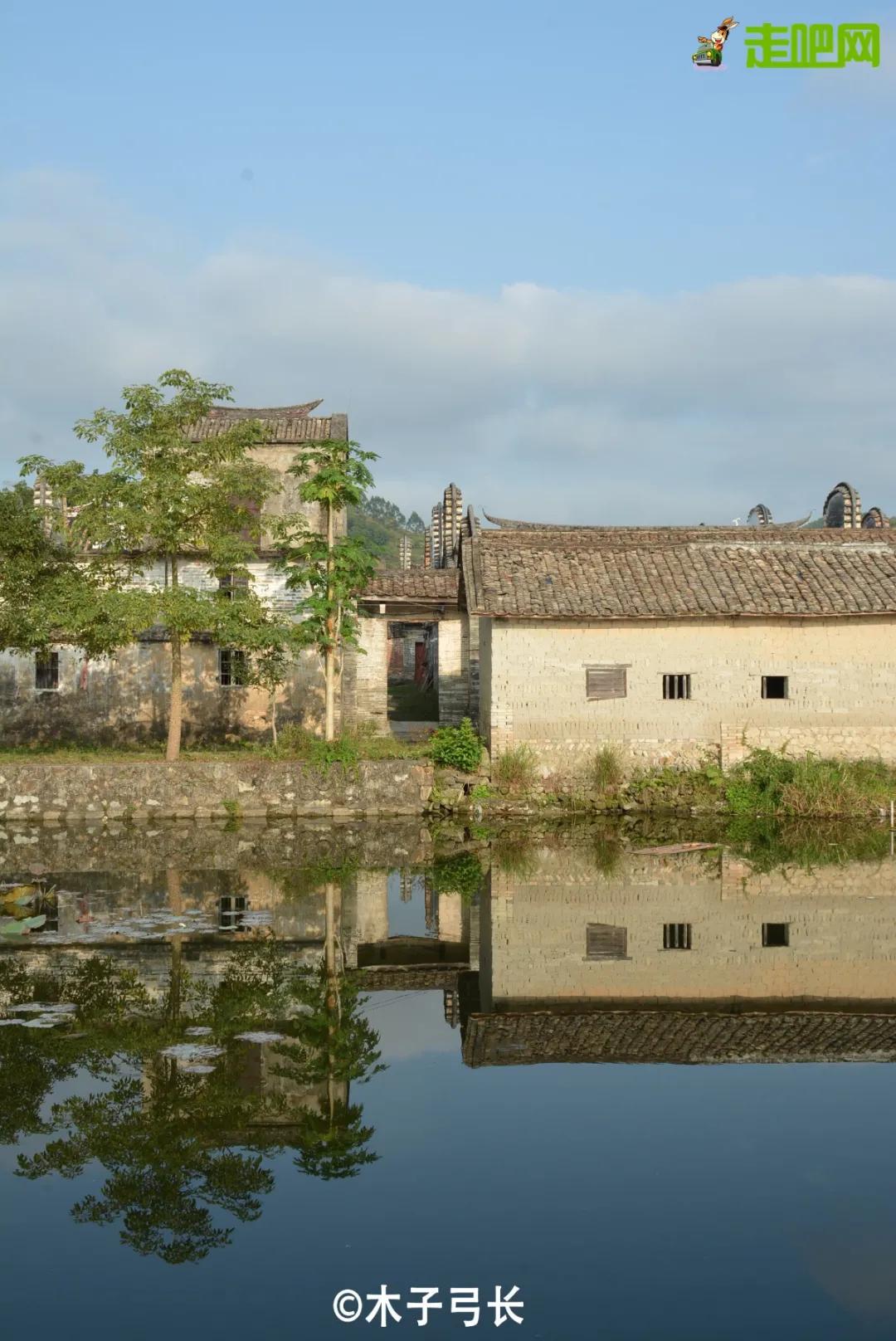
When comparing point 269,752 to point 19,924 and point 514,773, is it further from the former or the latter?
point 19,924

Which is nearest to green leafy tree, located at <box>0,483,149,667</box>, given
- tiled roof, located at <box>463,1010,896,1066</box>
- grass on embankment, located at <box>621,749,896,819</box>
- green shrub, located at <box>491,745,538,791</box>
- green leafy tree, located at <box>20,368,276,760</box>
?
green leafy tree, located at <box>20,368,276,760</box>

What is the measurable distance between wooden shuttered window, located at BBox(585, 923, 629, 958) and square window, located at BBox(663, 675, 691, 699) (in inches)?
361

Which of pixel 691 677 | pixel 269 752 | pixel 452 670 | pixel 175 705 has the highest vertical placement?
pixel 452 670

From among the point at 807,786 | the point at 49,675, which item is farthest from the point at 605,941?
the point at 49,675

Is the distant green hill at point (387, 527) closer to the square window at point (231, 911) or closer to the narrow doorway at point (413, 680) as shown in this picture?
the narrow doorway at point (413, 680)

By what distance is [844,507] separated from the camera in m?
37.4

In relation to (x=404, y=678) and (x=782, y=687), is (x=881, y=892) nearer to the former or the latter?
(x=782, y=687)

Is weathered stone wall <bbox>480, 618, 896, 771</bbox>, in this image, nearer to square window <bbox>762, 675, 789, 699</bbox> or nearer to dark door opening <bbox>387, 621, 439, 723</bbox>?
square window <bbox>762, 675, 789, 699</bbox>

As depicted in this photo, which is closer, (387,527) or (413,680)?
(413,680)

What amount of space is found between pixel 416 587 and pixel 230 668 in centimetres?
474

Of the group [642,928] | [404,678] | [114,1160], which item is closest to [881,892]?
[642,928]

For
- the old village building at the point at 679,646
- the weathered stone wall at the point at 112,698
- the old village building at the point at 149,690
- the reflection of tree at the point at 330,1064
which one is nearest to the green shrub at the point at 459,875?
the reflection of tree at the point at 330,1064

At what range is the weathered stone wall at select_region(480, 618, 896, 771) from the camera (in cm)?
2081

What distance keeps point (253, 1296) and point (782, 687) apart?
→ 17.1 meters
